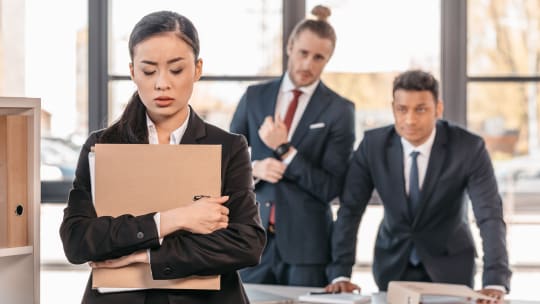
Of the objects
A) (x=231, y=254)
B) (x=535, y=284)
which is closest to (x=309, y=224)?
(x=231, y=254)

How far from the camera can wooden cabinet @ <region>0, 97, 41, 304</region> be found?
229 cm

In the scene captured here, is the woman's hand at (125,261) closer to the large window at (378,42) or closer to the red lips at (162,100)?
the red lips at (162,100)

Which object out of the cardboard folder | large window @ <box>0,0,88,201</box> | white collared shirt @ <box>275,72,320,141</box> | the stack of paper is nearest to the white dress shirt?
white collared shirt @ <box>275,72,320,141</box>

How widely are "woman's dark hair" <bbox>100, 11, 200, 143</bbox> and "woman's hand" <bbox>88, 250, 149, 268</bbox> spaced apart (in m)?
0.24

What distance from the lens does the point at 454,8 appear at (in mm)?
5191

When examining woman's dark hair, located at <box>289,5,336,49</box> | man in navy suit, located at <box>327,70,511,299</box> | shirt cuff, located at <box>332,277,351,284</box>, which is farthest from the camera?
woman's dark hair, located at <box>289,5,336,49</box>

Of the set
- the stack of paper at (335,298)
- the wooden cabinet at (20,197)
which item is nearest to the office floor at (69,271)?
the stack of paper at (335,298)

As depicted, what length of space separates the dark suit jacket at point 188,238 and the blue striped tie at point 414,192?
169 centimetres

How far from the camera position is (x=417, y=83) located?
11.6 ft

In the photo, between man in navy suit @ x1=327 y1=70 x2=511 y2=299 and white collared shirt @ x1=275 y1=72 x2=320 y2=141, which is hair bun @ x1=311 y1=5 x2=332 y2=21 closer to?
white collared shirt @ x1=275 y1=72 x2=320 y2=141

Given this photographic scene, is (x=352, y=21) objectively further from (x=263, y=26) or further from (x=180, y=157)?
(x=180, y=157)

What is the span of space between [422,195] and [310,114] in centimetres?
62

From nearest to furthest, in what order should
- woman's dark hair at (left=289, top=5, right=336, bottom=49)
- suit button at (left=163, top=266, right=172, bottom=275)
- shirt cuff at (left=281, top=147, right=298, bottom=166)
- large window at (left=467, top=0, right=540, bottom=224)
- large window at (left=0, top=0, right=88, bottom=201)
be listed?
suit button at (left=163, top=266, right=172, bottom=275), shirt cuff at (left=281, top=147, right=298, bottom=166), woman's dark hair at (left=289, top=5, right=336, bottom=49), large window at (left=467, top=0, right=540, bottom=224), large window at (left=0, top=0, right=88, bottom=201)

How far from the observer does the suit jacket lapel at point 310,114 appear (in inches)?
152
